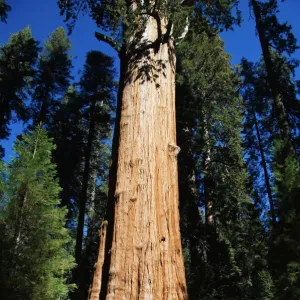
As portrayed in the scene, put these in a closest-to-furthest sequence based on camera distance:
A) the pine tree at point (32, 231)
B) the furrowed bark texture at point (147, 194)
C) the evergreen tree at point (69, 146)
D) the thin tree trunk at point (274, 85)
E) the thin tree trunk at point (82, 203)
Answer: the furrowed bark texture at point (147, 194) → the pine tree at point (32, 231) → the thin tree trunk at point (274, 85) → the thin tree trunk at point (82, 203) → the evergreen tree at point (69, 146)

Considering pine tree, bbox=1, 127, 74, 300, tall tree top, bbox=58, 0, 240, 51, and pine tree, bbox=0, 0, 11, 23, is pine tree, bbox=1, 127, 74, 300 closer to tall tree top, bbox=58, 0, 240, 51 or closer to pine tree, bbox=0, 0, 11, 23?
tall tree top, bbox=58, 0, 240, 51

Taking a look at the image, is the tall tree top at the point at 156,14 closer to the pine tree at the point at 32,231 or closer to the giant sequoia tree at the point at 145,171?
the giant sequoia tree at the point at 145,171

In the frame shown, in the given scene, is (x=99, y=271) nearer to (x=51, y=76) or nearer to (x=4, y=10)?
(x=4, y=10)

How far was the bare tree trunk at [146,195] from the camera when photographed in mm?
2615

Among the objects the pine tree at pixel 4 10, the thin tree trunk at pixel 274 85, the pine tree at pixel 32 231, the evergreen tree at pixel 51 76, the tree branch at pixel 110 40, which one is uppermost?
the evergreen tree at pixel 51 76

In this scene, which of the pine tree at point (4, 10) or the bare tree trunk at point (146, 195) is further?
the pine tree at point (4, 10)

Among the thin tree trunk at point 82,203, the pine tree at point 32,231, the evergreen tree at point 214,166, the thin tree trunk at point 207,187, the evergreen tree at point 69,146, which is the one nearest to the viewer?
the pine tree at point 32,231

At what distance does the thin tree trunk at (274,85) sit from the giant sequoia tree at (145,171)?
781 centimetres

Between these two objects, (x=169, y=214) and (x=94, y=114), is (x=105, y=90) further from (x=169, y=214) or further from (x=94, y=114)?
(x=169, y=214)

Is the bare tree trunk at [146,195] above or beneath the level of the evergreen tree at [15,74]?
beneath

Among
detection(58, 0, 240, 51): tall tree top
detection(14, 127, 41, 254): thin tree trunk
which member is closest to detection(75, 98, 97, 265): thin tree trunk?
detection(14, 127, 41, 254): thin tree trunk

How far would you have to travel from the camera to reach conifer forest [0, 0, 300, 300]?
2.95m

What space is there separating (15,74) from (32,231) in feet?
51.6

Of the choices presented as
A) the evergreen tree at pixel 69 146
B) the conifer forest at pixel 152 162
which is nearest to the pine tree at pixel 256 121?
the conifer forest at pixel 152 162
